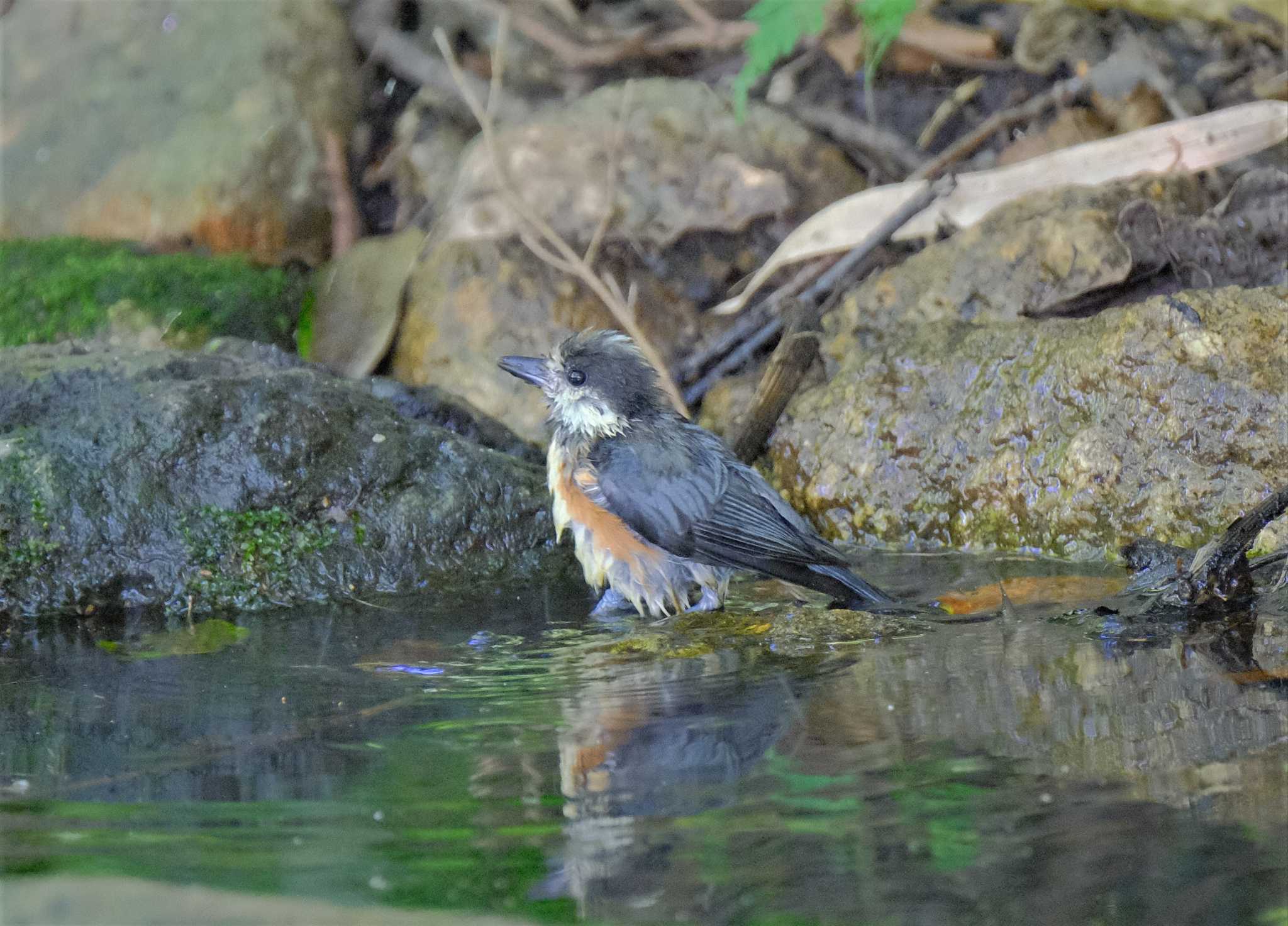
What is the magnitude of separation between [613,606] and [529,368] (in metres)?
1.04

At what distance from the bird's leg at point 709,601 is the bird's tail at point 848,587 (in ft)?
1.61

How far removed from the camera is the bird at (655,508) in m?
4.35

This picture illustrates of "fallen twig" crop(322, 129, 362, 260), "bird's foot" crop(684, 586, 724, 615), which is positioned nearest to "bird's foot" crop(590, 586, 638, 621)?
"bird's foot" crop(684, 586, 724, 615)

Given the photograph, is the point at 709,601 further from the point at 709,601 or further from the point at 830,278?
the point at 830,278

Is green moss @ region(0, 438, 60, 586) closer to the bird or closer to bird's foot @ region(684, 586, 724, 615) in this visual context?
the bird

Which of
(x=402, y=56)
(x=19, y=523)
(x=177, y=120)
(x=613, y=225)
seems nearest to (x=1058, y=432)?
(x=613, y=225)

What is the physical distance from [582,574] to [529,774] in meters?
2.46

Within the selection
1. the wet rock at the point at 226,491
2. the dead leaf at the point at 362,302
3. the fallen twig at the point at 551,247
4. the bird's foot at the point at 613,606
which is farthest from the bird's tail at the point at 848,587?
the dead leaf at the point at 362,302

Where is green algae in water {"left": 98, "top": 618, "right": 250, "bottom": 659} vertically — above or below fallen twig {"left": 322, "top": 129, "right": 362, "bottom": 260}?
below

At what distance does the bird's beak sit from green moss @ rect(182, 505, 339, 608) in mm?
982

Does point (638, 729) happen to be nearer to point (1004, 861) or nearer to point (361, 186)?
point (1004, 861)

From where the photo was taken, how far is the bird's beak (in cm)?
502

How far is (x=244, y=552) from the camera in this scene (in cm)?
469

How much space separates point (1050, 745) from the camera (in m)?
2.60
